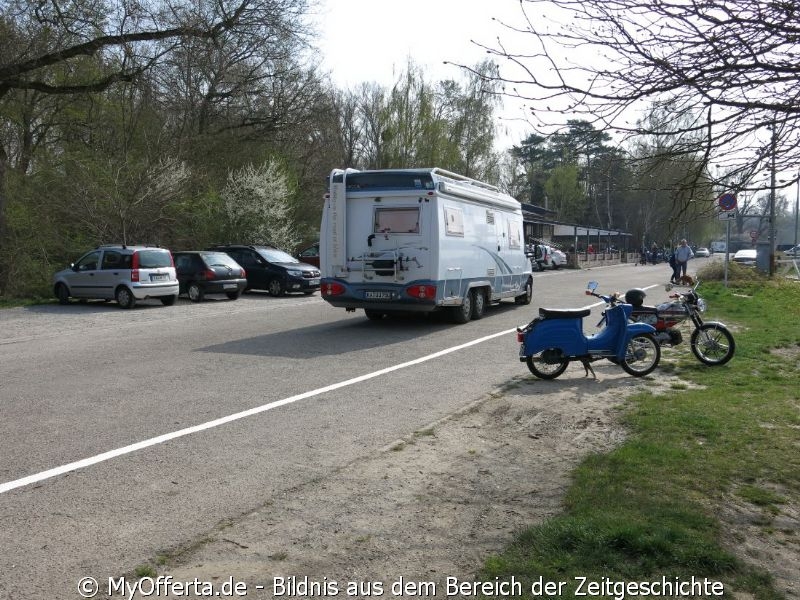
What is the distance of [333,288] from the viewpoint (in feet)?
48.9

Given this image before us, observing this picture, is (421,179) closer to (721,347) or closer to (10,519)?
(721,347)

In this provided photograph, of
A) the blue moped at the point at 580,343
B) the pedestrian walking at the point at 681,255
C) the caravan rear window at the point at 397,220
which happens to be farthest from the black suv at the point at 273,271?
the blue moped at the point at 580,343

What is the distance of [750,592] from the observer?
140 inches

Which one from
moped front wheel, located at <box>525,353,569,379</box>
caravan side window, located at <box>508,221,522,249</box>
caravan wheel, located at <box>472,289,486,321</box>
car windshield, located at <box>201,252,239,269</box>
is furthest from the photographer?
car windshield, located at <box>201,252,239,269</box>

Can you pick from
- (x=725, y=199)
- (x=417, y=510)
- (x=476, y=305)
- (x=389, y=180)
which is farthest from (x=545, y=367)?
(x=476, y=305)

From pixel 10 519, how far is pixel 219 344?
819 cm

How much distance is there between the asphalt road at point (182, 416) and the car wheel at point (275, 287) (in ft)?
28.3

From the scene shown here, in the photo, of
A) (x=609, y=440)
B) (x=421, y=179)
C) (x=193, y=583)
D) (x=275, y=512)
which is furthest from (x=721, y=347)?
(x=193, y=583)

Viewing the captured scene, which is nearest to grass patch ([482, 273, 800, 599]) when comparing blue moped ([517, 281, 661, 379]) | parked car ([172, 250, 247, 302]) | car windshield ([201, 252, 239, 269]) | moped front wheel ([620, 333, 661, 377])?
moped front wheel ([620, 333, 661, 377])

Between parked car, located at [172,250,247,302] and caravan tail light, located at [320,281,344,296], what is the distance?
26.9ft

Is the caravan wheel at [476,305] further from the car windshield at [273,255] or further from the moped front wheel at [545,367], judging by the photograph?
the car windshield at [273,255]

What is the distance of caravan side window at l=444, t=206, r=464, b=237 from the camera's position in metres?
14.6

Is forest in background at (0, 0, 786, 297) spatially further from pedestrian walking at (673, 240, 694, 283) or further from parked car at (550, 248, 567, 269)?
parked car at (550, 248, 567, 269)

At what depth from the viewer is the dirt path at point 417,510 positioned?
12.8 feet
